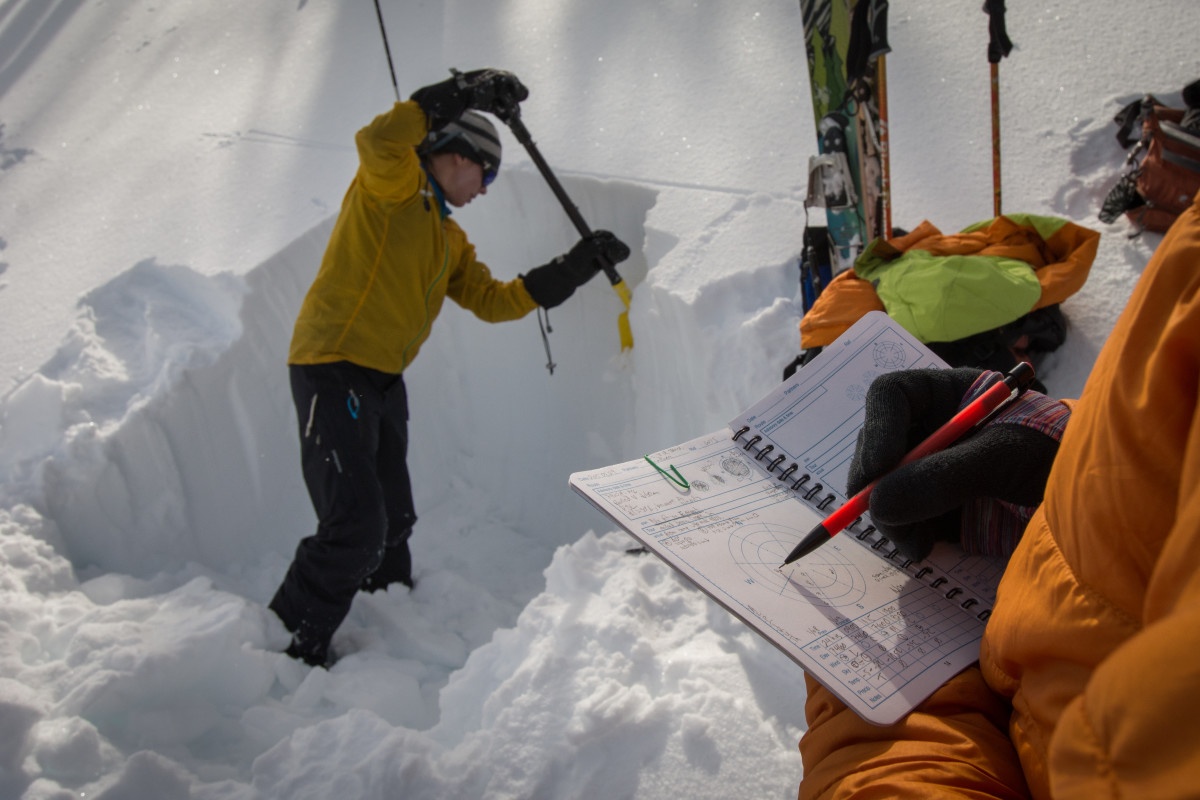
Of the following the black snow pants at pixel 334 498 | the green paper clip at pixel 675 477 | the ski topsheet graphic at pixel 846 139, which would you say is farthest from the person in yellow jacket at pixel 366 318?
the green paper clip at pixel 675 477

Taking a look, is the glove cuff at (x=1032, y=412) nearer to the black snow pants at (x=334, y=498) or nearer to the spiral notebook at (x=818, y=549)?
the spiral notebook at (x=818, y=549)

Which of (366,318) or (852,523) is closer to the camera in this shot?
(852,523)

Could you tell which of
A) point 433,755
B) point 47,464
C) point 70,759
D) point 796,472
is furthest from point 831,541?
point 47,464

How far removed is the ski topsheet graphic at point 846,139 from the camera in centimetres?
248

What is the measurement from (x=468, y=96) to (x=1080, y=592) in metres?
2.19

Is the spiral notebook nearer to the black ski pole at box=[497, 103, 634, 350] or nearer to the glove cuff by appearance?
the glove cuff

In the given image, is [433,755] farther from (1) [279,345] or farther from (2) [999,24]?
(2) [999,24]

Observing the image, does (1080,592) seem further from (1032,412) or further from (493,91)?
(493,91)

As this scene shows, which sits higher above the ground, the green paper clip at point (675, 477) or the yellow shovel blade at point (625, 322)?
the green paper clip at point (675, 477)

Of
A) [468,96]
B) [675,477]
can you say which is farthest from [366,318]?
[675,477]

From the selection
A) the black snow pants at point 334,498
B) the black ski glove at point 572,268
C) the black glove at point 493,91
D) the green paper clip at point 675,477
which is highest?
the black glove at point 493,91

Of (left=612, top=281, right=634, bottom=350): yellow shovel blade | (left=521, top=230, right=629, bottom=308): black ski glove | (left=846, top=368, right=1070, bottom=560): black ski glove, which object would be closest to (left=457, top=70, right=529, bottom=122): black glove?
(left=521, top=230, right=629, bottom=308): black ski glove

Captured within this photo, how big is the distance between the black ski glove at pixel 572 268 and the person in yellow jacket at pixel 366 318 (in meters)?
0.38

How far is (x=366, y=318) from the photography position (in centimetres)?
248
